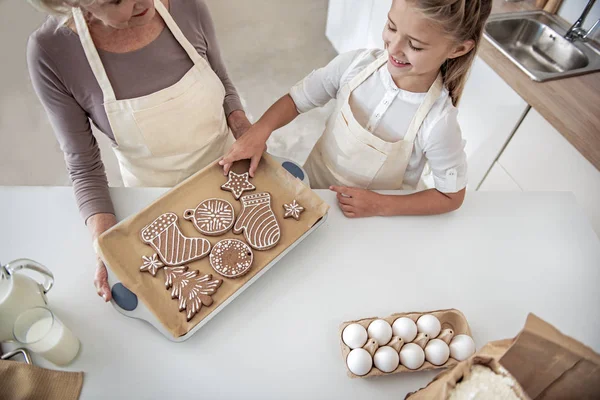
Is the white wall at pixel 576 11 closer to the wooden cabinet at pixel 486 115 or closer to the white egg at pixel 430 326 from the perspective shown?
the wooden cabinet at pixel 486 115

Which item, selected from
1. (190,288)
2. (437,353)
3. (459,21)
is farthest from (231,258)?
(459,21)

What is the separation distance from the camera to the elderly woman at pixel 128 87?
875 millimetres

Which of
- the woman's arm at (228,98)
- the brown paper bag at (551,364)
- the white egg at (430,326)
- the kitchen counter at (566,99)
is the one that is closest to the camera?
the brown paper bag at (551,364)

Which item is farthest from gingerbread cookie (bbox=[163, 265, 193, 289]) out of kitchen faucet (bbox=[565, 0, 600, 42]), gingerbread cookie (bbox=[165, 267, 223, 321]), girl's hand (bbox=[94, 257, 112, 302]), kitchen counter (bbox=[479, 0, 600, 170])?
kitchen faucet (bbox=[565, 0, 600, 42])

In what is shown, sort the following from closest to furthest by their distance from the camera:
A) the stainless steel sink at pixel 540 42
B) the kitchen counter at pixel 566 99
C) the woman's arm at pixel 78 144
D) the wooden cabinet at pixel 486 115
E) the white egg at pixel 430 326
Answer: the white egg at pixel 430 326 → the woman's arm at pixel 78 144 → the kitchen counter at pixel 566 99 → the wooden cabinet at pixel 486 115 → the stainless steel sink at pixel 540 42

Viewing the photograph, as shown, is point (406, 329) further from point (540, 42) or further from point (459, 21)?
point (540, 42)

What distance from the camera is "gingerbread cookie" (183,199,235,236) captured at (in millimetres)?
875

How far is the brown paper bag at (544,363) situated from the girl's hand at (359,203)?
0.47 meters

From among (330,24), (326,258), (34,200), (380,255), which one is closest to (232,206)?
(326,258)

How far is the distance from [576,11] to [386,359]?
177cm

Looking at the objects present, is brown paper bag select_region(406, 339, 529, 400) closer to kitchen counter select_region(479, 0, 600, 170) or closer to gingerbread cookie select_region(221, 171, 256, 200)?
gingerbread cookie select_region(221, 171, 256, 200)

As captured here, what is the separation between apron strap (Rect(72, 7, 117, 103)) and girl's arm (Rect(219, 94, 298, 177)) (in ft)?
1.03

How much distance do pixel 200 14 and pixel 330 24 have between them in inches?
73.4

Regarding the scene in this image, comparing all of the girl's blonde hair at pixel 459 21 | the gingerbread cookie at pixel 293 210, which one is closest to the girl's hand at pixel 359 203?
the gingerbread cookie at pixel 293 210
